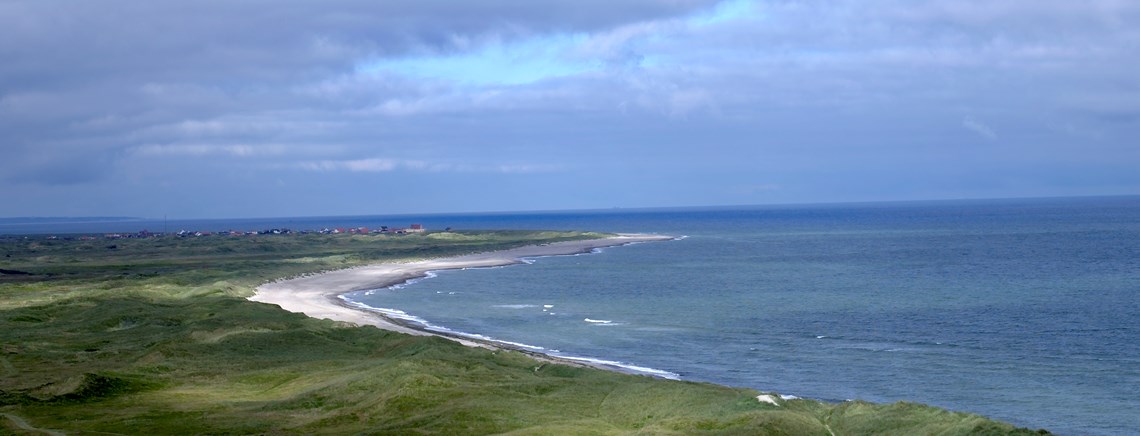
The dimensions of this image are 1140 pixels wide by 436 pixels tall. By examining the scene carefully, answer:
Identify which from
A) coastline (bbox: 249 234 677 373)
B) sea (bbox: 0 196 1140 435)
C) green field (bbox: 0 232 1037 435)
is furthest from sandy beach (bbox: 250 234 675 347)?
green field (bbox: 0 232 1037 435)

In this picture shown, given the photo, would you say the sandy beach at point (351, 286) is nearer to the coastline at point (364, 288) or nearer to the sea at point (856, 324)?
the coastline at point (364, 288)

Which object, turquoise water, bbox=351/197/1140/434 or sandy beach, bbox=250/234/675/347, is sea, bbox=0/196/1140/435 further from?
sandy beach, bbox=250/234/675/347

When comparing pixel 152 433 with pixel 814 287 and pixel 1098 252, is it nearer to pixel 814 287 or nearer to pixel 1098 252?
pixel 814 287

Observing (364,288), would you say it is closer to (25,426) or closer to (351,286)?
(351,286)

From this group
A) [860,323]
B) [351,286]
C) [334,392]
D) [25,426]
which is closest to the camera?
[25,426]

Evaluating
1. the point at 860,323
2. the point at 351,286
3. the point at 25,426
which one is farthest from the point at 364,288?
the point at 25,426

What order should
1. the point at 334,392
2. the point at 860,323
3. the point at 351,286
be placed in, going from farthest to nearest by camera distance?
the point at 351,286, the point at 860,323, the point at 334,392

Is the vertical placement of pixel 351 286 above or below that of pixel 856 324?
above

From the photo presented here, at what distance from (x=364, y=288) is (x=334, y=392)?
85479 millimetres

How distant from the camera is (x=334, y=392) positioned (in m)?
46.1

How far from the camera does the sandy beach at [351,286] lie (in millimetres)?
89812

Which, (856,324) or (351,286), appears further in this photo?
(351,286)

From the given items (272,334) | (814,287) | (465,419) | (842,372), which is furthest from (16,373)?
(814,287)

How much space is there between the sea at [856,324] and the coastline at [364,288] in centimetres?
318
